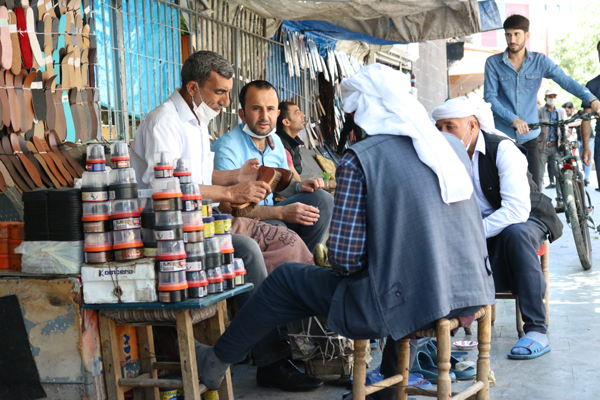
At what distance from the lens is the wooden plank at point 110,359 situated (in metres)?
2.73

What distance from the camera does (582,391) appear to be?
3.13 metres

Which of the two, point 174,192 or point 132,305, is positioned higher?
point 174,192

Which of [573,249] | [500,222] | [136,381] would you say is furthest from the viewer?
[573,249]

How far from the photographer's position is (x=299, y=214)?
3.88 meters

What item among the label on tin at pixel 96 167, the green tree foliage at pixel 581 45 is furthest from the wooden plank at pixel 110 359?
the green tree foliage at pixel 581 45

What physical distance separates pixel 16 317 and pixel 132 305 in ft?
1.82

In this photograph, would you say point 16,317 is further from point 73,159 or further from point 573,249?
point 573,249

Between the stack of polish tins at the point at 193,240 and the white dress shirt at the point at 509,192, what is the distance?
5.94ft

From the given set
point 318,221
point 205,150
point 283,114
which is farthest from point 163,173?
point 283,114

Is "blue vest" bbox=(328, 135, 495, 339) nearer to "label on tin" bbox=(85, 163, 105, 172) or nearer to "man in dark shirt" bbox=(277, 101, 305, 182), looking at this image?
"label on tin" bbox=(85, 163, 105, 172)

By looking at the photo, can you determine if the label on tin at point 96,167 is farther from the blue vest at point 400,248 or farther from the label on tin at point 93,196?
the blue vest at point 400,248

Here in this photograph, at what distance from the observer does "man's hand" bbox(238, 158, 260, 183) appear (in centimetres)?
386

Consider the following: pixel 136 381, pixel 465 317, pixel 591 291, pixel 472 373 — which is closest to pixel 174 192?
pixel 136 381

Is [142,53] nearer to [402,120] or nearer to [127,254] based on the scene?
[127,254]
